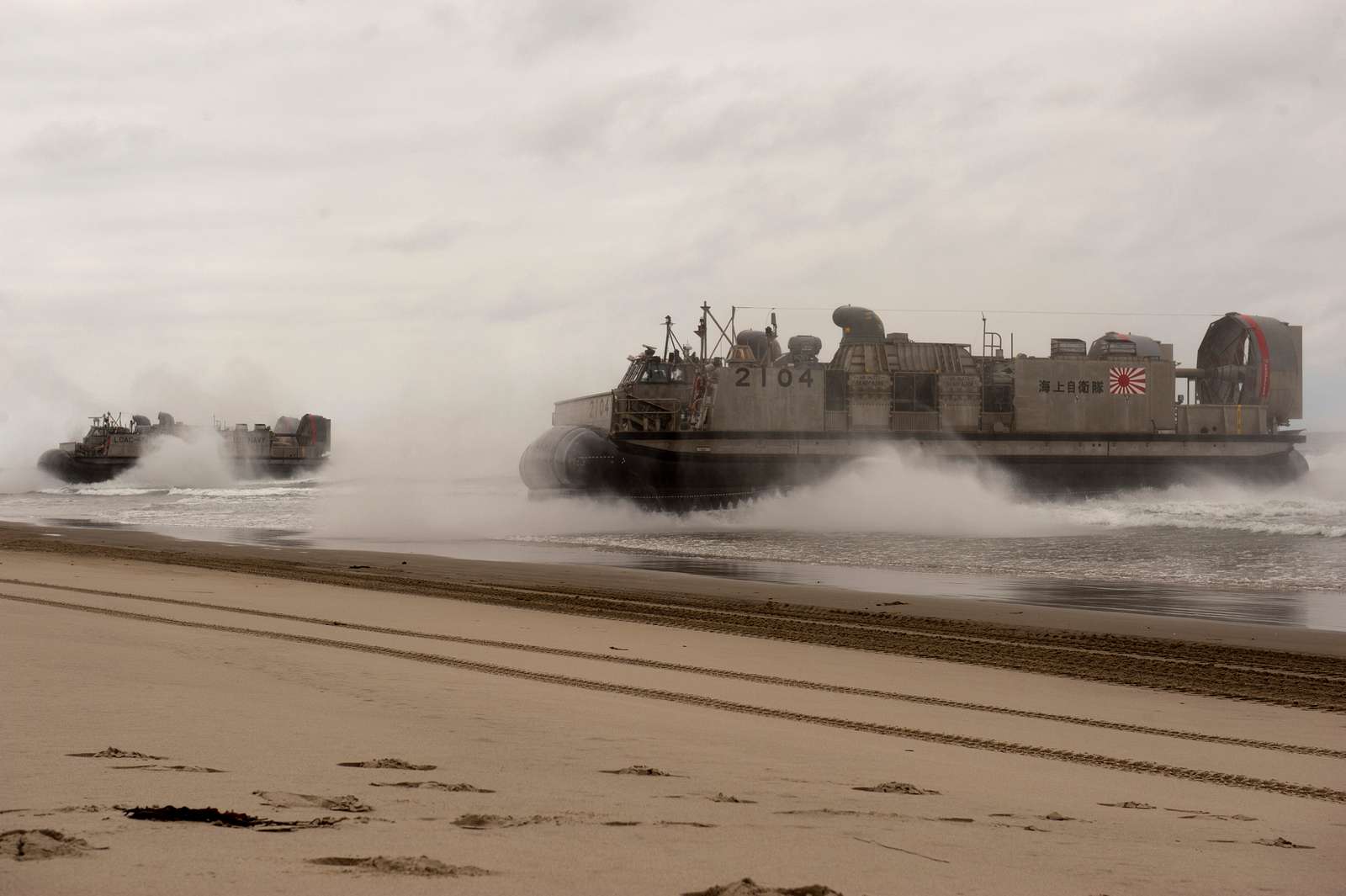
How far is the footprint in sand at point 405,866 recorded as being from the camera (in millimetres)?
2697

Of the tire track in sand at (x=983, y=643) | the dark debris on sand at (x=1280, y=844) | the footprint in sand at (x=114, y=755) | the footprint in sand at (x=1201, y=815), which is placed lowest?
the tire track in sand at (x=983, y=643)

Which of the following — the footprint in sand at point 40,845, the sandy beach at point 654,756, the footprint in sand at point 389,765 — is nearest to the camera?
the footprint in sand at point 40,845

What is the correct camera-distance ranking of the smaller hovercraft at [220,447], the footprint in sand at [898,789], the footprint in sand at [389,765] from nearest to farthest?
the footprint in sand at [389,765] < the footprint in sand at [898,789] < the smaller hovercraft at [220,447]

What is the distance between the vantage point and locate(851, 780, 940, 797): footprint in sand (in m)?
3.94

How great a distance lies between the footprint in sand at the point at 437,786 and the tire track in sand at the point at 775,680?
313 cm

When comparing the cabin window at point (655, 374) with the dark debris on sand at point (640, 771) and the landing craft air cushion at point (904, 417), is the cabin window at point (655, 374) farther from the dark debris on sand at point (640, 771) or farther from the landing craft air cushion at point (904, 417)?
the dark debris on sand at point (640, 771)

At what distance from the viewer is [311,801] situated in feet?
10.8

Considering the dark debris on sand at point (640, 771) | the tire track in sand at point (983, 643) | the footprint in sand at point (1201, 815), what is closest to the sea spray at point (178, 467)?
the tire track in sand at point (983, 643)

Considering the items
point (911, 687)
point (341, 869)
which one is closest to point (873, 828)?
point (341, 869)

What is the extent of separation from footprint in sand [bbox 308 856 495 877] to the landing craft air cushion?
2505cm

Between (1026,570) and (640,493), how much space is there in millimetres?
13081

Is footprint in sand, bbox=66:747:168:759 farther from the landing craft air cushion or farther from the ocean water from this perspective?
the landing craft air cushion

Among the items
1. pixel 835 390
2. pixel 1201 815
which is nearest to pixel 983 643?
pixel 1201 815

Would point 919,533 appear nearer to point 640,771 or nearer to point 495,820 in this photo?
point 640,771
